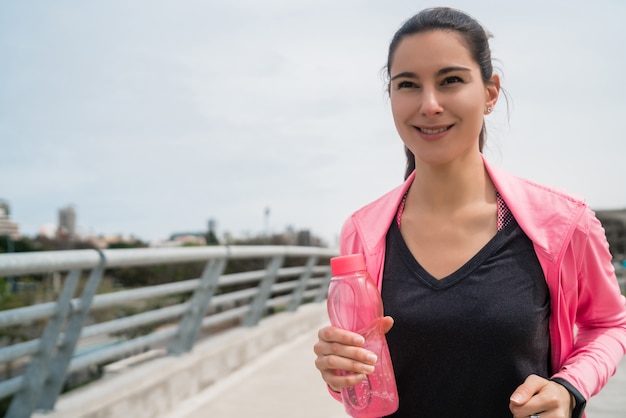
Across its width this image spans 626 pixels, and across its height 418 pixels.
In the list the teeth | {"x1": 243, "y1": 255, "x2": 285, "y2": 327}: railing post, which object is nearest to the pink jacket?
the teeth

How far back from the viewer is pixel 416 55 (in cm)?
173

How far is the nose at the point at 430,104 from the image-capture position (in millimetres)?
1687

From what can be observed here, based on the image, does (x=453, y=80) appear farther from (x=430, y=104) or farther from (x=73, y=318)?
(x=73, y=318)

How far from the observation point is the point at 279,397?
18.1 feet

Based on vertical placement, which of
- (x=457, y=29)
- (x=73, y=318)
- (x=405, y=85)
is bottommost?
(x=73, y=318)

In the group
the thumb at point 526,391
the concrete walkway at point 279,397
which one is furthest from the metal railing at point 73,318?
the thumb at point 526,391

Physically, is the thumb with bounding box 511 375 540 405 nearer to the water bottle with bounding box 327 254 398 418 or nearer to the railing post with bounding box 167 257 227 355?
the water bottle with bounding box 327 254 398 418

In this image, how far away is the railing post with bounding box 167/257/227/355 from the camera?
18.7 ft

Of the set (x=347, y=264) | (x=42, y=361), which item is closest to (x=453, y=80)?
(x=347, y=264)

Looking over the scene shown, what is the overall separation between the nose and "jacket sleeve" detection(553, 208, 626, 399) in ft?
1.40

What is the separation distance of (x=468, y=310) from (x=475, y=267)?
0.35 feet

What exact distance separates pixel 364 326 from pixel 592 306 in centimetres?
57

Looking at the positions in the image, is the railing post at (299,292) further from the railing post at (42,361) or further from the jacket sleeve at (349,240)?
the jacket sleeve at (349,240)

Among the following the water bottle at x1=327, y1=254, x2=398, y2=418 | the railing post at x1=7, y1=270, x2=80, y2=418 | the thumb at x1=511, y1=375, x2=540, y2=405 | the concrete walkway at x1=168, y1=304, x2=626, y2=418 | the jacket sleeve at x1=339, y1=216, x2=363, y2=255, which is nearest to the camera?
the thumb at x1=511, y1=375, x2=540, y2=405
